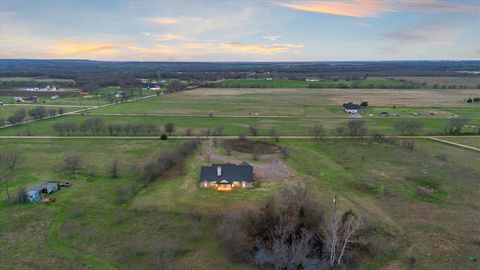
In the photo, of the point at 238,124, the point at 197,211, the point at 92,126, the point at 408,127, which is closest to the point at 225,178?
the point at 197,211

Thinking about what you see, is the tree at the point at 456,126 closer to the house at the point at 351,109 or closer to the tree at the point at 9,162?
the house at the point at 351,109

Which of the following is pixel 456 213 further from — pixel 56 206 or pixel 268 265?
pixel 56 206

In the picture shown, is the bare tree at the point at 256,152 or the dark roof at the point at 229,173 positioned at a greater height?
the dark roof at the point at 229,173

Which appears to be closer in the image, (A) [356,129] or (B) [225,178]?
(B) [225,178]

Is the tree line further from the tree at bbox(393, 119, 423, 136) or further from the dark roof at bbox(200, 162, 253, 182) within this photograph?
the tree at bbox(393, 119, 423, 136)

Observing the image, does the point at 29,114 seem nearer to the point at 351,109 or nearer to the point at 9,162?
the point at 9,162

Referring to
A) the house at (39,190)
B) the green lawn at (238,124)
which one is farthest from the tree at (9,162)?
the green lawn at (238,124)

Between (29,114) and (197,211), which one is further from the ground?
(29,114)
